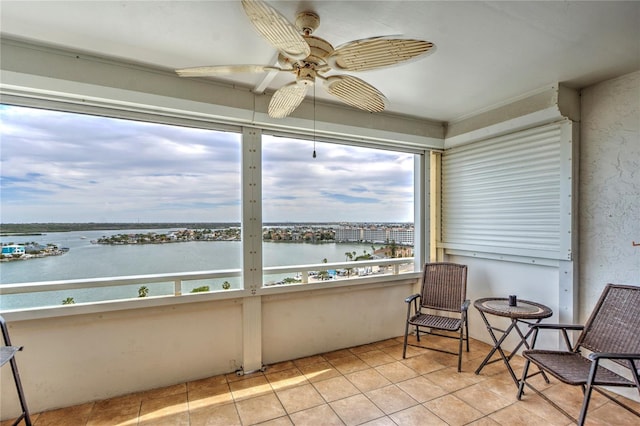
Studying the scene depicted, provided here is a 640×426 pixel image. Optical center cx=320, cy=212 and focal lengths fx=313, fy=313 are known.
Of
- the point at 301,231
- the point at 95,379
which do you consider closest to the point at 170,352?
the point at 95,379

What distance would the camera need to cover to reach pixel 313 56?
164 centimetres

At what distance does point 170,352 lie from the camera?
2605 mm

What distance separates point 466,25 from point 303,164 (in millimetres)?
1840

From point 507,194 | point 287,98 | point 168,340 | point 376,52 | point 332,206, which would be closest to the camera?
point 376,52

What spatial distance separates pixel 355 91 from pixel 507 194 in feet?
7.30

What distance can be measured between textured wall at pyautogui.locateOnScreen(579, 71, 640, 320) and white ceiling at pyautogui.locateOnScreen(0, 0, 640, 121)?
0.20 m

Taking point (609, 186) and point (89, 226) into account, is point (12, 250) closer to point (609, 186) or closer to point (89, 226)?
point (89, 226)

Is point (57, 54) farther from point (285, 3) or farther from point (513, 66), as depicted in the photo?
point (513, 66)

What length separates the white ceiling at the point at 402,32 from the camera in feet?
5.51

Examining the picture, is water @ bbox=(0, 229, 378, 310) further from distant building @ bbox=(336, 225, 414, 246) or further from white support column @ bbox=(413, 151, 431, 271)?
white support column @ bbox=(413, 151, 431, 271)

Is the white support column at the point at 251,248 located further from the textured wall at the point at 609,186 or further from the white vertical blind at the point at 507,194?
the textured wall at the point at 609,186

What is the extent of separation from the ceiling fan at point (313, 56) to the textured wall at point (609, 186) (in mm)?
1983

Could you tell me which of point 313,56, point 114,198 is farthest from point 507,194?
point 114,198

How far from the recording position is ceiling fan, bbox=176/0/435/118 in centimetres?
129
